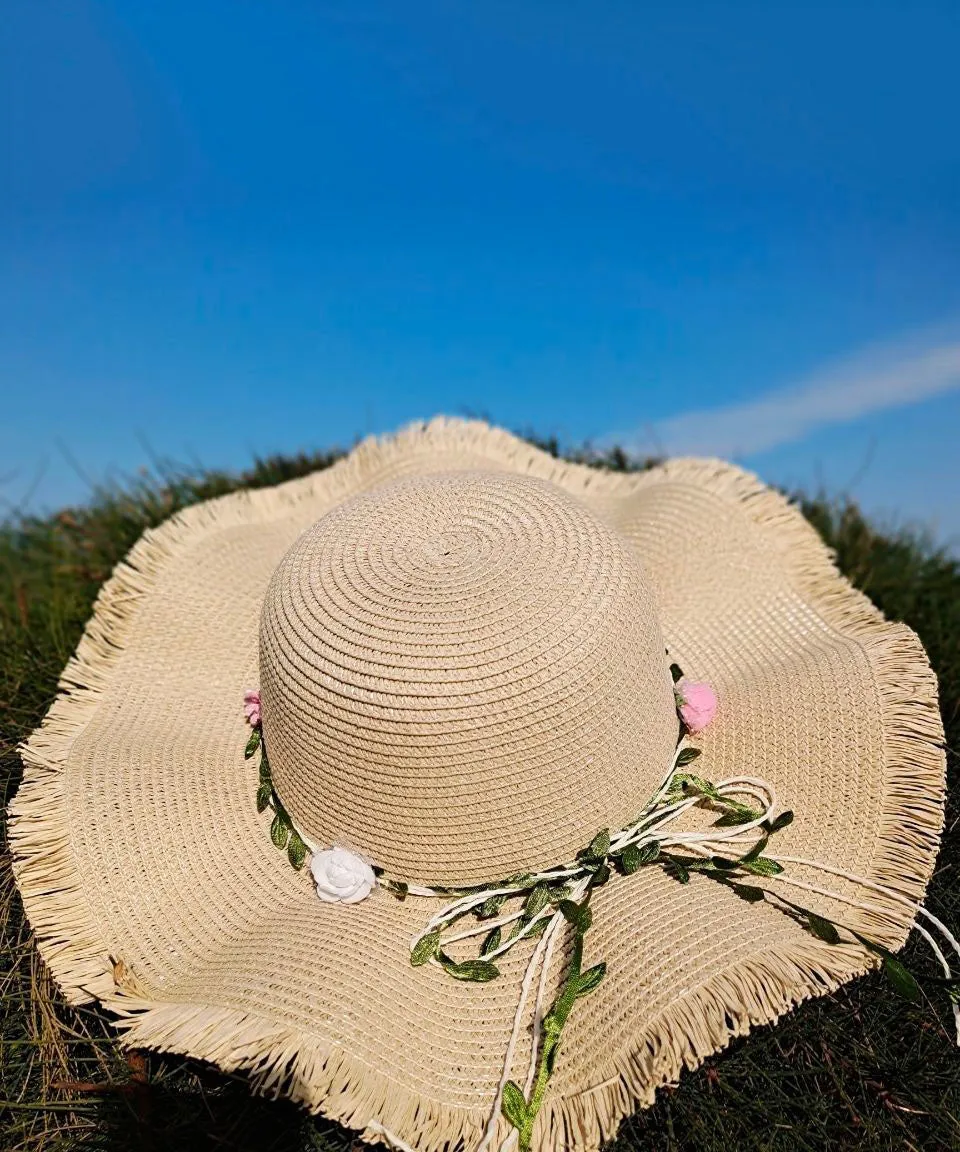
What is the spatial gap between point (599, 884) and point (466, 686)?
45 centimetres

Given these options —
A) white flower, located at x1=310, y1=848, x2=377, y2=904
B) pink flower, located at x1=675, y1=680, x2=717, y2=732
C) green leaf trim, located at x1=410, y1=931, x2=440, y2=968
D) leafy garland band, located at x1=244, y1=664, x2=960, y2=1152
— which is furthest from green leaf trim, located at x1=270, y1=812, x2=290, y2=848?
pink flower, located at x1=675, y1=680, x2=717, y2=732

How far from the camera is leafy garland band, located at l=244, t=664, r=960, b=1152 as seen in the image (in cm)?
153

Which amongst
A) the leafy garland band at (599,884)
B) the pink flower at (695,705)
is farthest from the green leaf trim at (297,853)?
the pink flower at (695,705)

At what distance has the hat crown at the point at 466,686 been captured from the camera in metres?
1.53

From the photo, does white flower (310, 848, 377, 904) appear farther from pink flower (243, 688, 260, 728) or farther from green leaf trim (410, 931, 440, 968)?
pink flower (243, 688, 260, 728)

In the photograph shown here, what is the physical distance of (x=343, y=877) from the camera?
1.66 m

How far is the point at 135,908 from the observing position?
1.70 m

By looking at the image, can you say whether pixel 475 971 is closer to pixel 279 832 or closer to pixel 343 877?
pixel 343 877

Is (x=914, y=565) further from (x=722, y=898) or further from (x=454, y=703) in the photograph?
(x=454, y=703)

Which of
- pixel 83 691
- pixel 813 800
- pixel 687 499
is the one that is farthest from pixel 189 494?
pixel 813 800

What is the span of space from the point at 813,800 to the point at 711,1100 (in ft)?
1.89

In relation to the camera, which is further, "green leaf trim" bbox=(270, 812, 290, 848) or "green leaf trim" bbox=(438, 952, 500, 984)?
"green leaf trim" bbox=(270, 812, 290, 848)

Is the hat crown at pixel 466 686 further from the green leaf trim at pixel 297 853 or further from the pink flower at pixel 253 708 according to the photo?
the pink flower at pixel 253 708

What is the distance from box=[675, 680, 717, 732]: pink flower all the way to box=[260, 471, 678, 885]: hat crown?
0.06 metres
